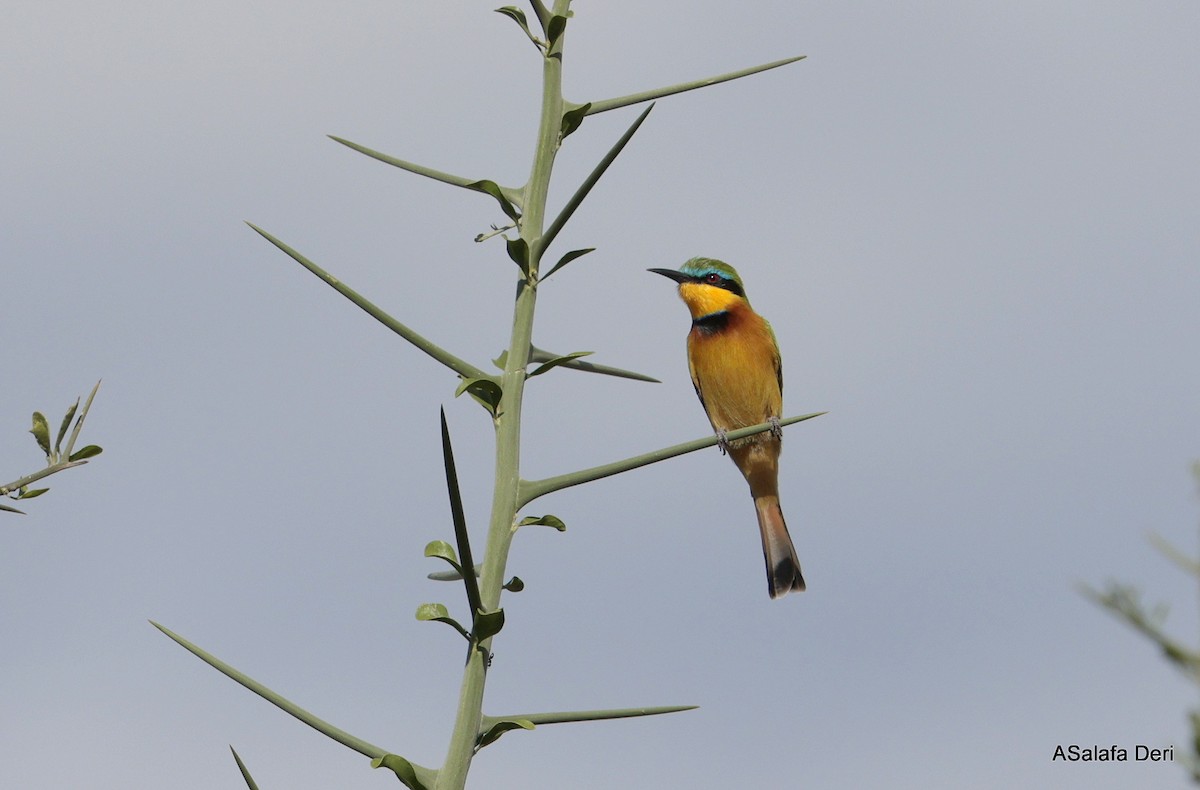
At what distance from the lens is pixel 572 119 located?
224cm

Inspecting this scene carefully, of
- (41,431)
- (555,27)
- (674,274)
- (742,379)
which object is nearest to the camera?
(555,27)

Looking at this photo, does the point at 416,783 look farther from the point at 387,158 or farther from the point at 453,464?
the point at 387,158

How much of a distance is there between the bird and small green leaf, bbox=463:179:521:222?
720 cm

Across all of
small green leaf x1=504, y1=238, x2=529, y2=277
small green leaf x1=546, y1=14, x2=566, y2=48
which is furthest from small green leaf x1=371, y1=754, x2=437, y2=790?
small green leaf x1=546, y1=14, x2=566, y2=48

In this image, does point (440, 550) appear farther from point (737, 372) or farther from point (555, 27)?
point (737, 372)

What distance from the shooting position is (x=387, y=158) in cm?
209

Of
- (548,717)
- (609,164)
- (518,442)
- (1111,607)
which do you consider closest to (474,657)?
(548,717)

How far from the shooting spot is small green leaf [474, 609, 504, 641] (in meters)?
1.89

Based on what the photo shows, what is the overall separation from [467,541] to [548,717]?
29 centimetres

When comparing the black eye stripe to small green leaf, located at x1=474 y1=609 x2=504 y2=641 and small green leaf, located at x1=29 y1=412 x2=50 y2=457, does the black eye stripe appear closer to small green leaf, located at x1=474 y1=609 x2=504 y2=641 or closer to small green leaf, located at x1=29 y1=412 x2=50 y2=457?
small green leaf, located at x1=29 y1=412 x2=50 y2=457

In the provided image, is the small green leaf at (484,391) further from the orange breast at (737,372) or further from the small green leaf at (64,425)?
the orange breast at (737,372)

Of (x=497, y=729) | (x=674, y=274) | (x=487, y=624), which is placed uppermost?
(x=674, y=274)

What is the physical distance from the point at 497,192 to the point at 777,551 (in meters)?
8.15

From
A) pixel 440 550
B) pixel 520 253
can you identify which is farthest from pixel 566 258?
pixel 440 550
